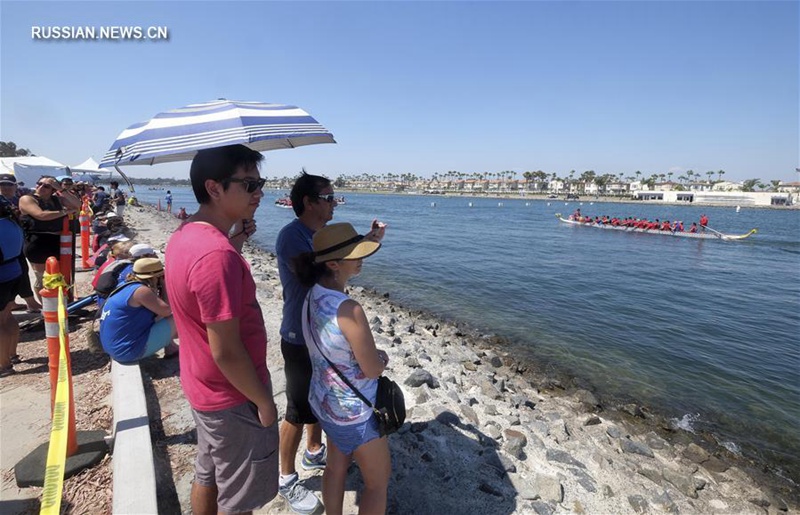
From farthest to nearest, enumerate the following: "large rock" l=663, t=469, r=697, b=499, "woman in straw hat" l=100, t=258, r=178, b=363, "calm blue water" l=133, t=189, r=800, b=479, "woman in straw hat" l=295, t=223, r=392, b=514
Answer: "calm blue water" l=133, t=189, r=800, b=479, "large rock" l=663, t=469, r=697, b=499, "woman in straw hat" l=100, t=258, r=178, b=363, "woman in straw hat" l=295, t=223, r=392, b=514

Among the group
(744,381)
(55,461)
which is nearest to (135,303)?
(55,461)

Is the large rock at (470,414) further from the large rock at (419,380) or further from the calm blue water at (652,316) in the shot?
the calm blue water at (652,316)

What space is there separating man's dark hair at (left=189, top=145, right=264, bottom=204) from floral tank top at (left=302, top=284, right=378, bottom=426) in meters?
0.76

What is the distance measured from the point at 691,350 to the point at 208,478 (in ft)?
36.3

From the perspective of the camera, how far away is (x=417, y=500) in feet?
10.5

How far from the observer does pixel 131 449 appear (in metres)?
3.02

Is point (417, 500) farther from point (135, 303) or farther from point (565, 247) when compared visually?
point (565, 247)

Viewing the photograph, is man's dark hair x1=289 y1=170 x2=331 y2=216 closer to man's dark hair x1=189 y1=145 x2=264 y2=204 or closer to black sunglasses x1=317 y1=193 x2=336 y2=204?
black sunglasses x1=317 y1=193 x2=336 y2=204

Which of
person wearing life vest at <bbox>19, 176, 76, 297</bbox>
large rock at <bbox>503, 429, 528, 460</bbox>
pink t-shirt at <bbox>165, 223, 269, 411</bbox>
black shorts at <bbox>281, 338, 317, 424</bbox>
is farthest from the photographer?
person wearing life vest at <bbox>19, 176, 76, 297</bbox>

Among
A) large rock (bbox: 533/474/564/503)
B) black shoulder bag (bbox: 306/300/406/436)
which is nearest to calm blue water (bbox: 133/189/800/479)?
large rock (bbox: 533/474/564/503)

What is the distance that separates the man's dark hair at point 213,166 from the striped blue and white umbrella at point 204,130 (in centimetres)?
9

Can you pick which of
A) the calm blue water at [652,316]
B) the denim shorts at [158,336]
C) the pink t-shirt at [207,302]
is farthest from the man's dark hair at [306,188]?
the calm blue water at [652,316]

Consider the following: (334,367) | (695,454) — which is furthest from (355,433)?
(695,454)

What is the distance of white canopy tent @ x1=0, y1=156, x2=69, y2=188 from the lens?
685 inches
